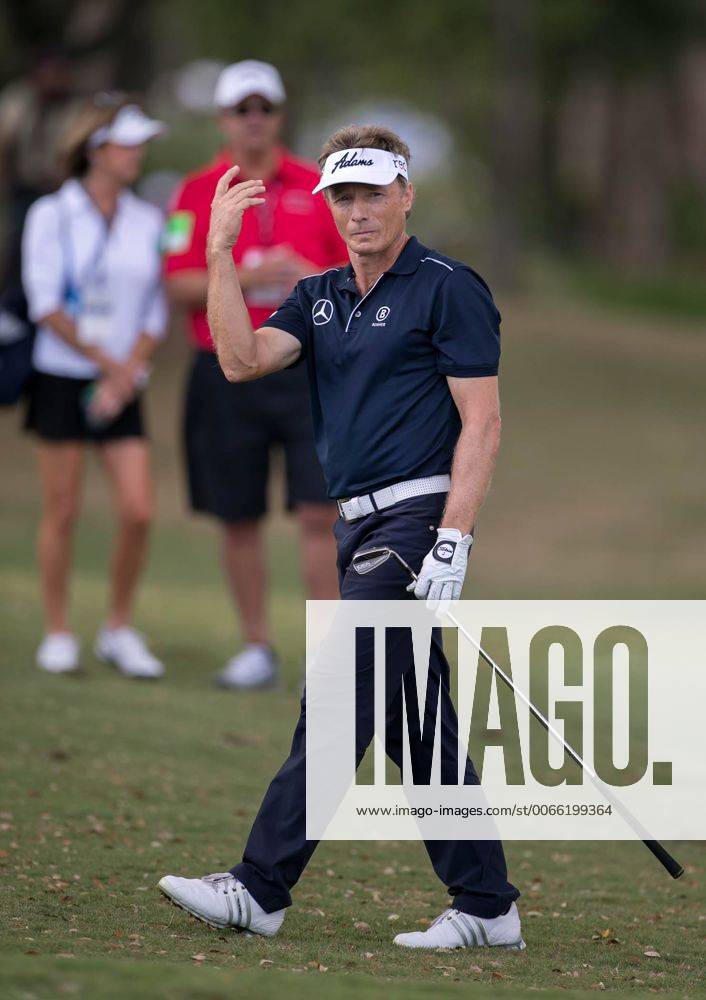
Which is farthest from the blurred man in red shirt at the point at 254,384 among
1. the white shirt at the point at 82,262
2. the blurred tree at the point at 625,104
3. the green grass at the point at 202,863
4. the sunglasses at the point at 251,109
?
the blurred tree at the point at 625,104

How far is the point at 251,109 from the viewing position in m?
7.96

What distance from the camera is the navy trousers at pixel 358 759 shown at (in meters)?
4.71

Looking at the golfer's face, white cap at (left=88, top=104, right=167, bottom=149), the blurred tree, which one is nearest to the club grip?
the golfer's face

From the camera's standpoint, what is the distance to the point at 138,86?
23.7 metres

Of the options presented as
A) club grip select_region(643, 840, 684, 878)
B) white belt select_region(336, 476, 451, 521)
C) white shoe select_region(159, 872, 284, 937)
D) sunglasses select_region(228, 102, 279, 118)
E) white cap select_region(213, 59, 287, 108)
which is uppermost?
white cap select_region(213, 59, 287, 108)

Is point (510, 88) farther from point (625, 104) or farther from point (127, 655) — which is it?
point (127, 655)

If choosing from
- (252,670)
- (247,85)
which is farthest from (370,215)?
(252,670)

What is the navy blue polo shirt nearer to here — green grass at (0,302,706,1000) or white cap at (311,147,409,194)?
white cap at (311,147,409,194)

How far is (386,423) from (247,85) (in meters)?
3.64

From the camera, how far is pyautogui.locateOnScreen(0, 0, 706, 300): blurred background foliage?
26544 millimetres

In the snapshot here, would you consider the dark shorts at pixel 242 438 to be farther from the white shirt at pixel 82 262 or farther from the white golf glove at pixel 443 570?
the white golf glove at pixel 443 570

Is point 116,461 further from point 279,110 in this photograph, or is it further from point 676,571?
point 676,571

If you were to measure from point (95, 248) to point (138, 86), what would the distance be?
16.3 metres

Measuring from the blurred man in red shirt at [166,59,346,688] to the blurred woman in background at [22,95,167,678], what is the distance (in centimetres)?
25
